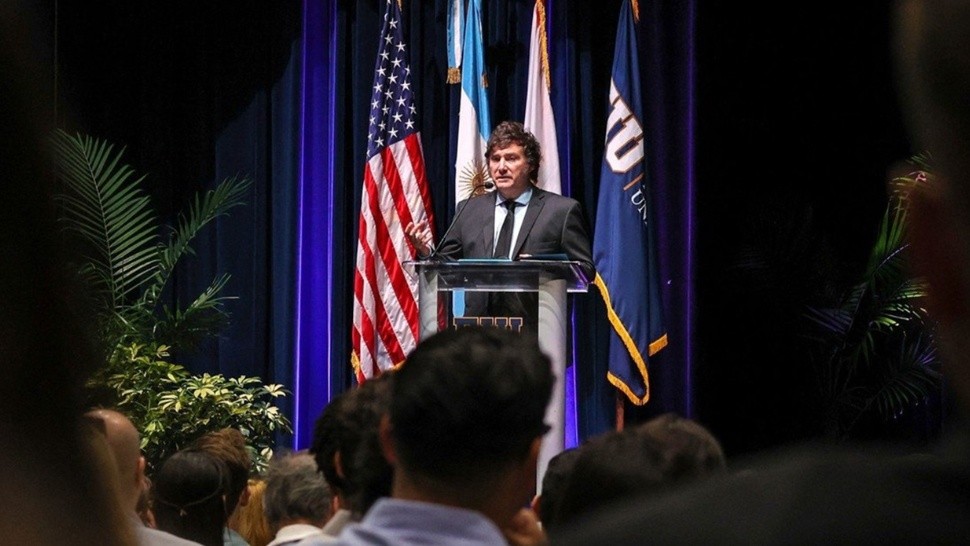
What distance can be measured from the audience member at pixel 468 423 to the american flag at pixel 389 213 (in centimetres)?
Answer: 589

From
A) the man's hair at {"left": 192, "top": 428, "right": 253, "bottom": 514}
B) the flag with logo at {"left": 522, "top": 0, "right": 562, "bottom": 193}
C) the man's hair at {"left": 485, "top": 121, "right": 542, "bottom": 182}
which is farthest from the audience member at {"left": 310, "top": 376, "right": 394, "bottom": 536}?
the flag with logo at {"left": 522, "top": 0, "right": 562, "bottom": 193}

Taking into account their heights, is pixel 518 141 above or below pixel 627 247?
above

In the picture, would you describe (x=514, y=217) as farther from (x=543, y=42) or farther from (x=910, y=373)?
(x=910, y=373)

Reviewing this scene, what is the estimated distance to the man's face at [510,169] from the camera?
6.88m

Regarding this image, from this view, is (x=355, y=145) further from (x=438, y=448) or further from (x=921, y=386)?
(x=438, y=448)

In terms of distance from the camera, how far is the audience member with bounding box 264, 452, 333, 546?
298 centimetres

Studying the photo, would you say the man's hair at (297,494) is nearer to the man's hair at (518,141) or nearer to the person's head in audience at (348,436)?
the person's head in audience at (348,436)

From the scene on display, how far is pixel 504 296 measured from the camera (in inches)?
253

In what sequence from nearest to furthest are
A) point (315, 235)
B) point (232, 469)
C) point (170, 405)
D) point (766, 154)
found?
point (232, 469)
point (170, 405)
point (766, 154)
point (315, 235)

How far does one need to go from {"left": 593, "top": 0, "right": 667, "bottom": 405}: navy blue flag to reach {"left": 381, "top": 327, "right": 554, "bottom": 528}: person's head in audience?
5.91 m

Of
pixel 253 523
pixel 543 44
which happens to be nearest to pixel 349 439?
pixel 253 523

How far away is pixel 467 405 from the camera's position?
1.63m

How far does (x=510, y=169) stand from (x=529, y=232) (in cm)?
34

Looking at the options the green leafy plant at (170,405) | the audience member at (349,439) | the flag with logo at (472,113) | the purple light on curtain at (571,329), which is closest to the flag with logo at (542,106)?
the purple light on curtain at (571,329)
